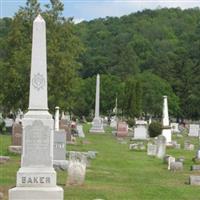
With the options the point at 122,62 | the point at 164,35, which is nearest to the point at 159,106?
the point at 122,62

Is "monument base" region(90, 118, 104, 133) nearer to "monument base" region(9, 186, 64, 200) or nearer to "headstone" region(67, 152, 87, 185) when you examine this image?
"headstone" region(67, 152, 87, 185)

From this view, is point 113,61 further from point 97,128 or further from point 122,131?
point 122,131

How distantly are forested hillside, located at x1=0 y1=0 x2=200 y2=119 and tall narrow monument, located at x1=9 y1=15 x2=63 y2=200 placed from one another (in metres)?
27.3

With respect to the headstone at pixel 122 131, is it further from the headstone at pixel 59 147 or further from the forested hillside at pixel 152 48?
the forested hillside at pixel 152 48

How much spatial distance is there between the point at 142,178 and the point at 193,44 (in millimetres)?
110989

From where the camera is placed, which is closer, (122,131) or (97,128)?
(122,131)

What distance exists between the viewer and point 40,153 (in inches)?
549

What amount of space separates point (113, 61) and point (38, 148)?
113m

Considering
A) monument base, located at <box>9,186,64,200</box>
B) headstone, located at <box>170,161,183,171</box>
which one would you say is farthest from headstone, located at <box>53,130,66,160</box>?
monument base, located at <box>9,186,64,200</box>

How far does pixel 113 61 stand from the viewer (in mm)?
126375

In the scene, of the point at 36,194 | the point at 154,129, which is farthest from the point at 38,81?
the point at 154,129

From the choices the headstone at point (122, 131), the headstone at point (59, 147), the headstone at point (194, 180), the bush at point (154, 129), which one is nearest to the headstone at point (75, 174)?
the headstone at point (194, 180)

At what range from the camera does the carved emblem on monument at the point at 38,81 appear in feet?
46.7

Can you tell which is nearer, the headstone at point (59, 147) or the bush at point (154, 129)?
the headstone at point (59, 147)
